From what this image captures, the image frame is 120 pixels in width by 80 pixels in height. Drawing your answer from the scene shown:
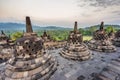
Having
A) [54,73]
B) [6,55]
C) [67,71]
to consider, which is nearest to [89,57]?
[67,71]

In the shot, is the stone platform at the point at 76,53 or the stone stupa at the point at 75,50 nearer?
the stone platform at the point at 76,53

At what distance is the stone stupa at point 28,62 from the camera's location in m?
13.0

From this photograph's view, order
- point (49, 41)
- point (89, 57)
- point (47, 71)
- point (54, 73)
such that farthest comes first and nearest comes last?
1. point (49, 41)
2. point (89, 57)
3. point (54, 73)
4. point (47, 71)

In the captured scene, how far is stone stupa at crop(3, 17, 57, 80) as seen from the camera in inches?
511

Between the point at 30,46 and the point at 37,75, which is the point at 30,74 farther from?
the point at 30,46

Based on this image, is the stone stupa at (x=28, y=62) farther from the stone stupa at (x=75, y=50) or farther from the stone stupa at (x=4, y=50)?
the stone stupa at (x=4, y=50)

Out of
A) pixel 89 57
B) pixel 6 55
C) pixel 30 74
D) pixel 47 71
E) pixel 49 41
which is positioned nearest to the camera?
pixel 30 74

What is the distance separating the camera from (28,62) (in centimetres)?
1360

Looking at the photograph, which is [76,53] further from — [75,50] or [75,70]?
[75,70]

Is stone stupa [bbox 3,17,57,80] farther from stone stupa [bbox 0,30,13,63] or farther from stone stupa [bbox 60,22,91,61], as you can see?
stone stupa [bbox 0,30,13,63]

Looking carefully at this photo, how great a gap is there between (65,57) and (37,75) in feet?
31.8

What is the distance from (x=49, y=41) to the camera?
162 feet

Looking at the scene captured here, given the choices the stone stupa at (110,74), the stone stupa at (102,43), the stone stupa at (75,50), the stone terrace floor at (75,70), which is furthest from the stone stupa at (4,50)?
the stone stupa at (110,74)

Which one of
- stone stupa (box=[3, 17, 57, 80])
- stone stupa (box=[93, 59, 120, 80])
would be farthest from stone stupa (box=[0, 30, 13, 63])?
stone stupa (box=[93, 59, 120, 80])
